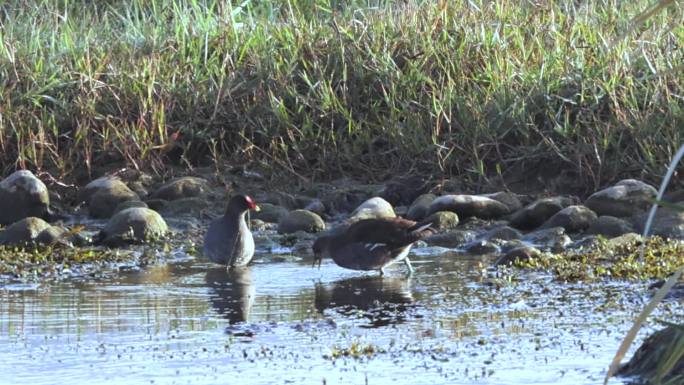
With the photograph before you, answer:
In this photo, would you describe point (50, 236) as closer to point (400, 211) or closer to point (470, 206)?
point (400, 211)

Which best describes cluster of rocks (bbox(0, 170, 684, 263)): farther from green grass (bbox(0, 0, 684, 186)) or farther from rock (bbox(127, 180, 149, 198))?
green grass (bbox(0, 0, 684, 186))

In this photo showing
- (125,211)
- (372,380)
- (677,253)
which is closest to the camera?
(372,380)

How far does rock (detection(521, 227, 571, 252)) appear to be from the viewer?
8.95m

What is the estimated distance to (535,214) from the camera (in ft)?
31.7

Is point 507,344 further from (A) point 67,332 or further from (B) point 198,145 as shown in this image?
(B) point 198,145

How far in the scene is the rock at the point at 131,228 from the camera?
377 inches

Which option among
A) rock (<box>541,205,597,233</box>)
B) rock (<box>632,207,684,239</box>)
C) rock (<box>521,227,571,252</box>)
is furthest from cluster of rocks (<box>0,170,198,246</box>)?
rock (<box>632,207,684,239</box>)

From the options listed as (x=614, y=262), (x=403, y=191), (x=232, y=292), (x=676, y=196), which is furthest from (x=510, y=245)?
(x=232, y=292)

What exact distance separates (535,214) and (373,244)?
73.6 inches

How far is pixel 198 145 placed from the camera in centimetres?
1135

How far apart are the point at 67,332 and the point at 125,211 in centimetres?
333

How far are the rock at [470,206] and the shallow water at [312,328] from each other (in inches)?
50.2

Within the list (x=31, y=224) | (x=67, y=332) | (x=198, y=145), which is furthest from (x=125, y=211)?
(x=67, y=332)

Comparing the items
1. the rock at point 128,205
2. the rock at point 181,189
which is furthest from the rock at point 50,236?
the rock at point 181,189
